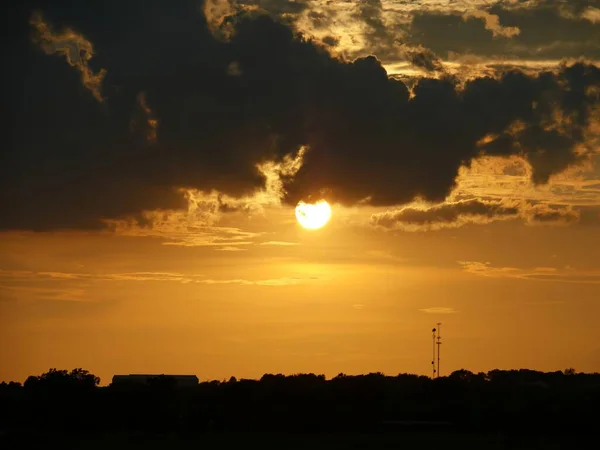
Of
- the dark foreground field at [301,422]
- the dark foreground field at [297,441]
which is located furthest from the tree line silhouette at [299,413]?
the dark foreground field at [297,441]

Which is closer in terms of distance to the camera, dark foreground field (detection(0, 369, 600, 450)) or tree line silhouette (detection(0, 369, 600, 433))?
dark foreground field (detection(0, 369, 600, 450))

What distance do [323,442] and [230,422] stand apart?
28220 millimetres

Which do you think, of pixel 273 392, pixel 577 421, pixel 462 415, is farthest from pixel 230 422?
pixel 577 421

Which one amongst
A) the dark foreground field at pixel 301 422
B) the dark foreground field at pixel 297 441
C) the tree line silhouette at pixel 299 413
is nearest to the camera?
the dark foreground field at pixel 297 441

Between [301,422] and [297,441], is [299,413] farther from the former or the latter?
[297,441]

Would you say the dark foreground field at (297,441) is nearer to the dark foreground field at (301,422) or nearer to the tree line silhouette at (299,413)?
the dark foreground field at (301,422)

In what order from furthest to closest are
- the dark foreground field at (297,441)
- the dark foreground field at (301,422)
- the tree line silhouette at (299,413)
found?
the tree line silhouette at (299,413) → the dark foreground field at (301,422) → the dark foreground field at (297,441)

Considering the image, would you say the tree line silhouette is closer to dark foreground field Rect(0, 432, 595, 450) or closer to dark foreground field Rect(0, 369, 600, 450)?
dark foreground field Rect(0, 369, 600, 450)

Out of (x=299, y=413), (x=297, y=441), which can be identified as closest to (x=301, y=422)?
(x=299, y=413)

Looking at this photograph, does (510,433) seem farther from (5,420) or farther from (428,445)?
(5,420)

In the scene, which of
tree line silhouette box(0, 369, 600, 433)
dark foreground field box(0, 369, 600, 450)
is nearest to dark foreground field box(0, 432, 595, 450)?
dark foreground field box(0, 369, 600, 450)

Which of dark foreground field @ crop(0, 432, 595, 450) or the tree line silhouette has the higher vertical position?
the tree line silhouette

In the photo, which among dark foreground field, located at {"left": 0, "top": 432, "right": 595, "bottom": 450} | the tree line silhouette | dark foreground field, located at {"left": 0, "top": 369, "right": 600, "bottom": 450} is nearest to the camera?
dark foreground field, located at {"left": 0, "top": 432, "right": 595, "bottom": 450}

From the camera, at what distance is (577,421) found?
172625mm
